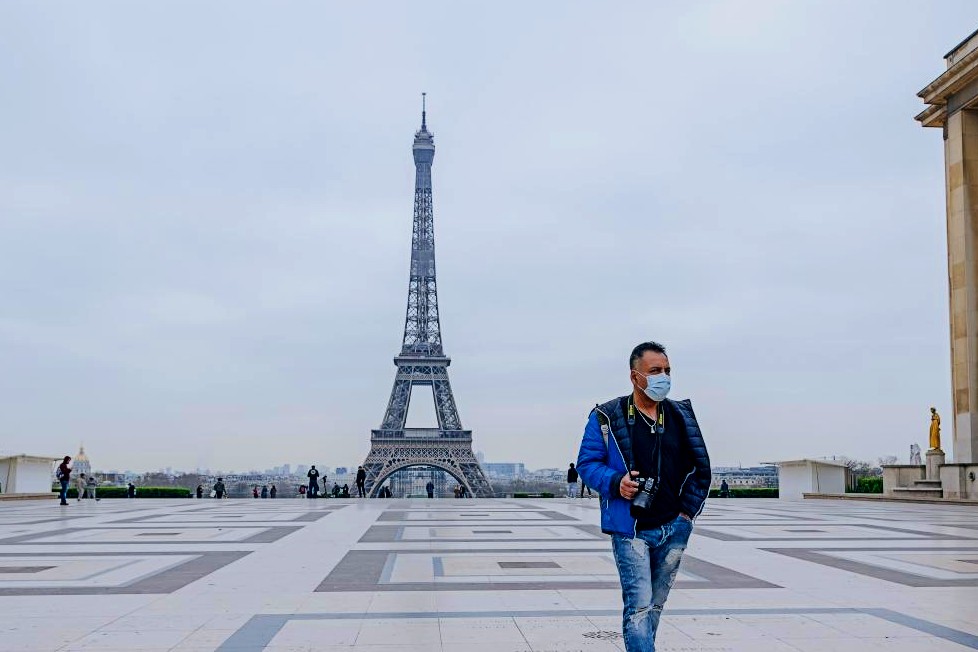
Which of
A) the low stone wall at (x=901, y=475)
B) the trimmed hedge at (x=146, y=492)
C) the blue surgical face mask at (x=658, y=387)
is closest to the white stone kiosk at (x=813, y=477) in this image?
the low stone wall at (x=901, y=475)

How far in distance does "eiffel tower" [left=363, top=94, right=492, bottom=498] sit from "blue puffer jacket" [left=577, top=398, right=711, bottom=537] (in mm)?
64792

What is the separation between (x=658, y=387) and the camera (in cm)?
508

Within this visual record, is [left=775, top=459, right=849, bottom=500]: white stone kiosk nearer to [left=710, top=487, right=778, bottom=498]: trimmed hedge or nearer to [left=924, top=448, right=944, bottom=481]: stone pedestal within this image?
[left=710, top=487, right=778, bottom=498]: trimmed hedge

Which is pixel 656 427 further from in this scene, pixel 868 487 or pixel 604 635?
pixel 868 487

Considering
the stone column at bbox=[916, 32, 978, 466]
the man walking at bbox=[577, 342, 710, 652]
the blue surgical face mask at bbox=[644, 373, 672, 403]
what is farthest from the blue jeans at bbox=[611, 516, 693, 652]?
the stone column at bbox=[916, 32, 978, 466]

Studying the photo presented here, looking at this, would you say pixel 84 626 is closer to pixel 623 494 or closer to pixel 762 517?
pixel 623 494

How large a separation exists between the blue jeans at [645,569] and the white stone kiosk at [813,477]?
3366cm

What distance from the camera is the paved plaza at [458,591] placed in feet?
22.0

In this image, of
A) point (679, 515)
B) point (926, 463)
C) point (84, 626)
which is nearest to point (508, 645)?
point (679, 515)

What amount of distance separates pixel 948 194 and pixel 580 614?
30.2 metres

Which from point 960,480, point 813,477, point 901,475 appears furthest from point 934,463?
point 813,477

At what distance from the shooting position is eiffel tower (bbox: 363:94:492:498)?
74.2 m

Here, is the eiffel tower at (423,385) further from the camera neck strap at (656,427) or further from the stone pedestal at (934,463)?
the camera neck strap at (656,427)

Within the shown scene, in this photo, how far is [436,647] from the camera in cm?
639
